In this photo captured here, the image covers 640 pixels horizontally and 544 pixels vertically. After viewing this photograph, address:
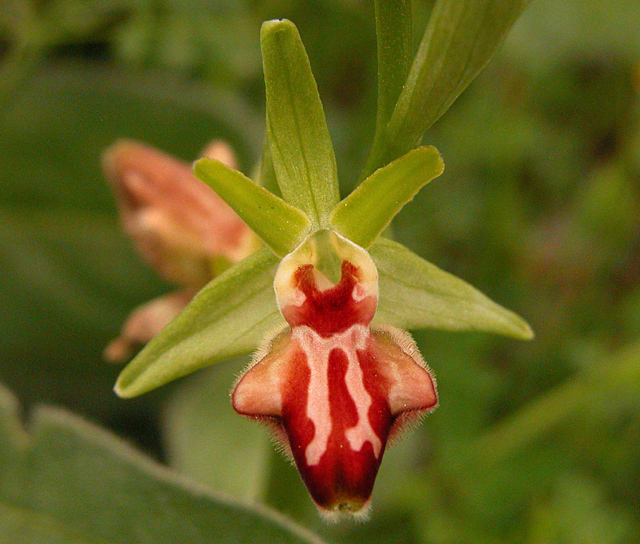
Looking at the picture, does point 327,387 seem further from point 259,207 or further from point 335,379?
point 259,207

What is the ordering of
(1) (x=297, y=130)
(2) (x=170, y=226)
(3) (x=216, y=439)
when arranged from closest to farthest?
(1) (x=297, y=130) → (2) (x=170, y=226) → (3) (x=216, y=439)

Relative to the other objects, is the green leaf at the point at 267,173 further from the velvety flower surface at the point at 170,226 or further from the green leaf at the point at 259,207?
the velvety flower surface at the point at 170,226

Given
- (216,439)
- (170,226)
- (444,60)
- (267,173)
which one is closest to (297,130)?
(267,173)

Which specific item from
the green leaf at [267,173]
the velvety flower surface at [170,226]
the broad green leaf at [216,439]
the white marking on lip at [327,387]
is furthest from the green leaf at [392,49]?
the broad green leaf at [216,439]

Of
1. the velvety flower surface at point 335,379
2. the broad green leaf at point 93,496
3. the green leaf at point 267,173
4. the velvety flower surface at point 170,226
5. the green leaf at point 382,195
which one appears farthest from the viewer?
the velvety flower surface at point 170,226

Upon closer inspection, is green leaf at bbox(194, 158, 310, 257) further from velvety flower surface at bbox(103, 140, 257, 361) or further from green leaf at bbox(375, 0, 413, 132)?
velvety flower surface at bbox(103, 140, 257, 361)

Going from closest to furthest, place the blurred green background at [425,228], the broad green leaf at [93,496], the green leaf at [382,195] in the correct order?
the green leaf at [382,195], the broad green leaf at [93,496], the blurred green background at [425,228]

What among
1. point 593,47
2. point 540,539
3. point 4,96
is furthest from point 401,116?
point 4,96

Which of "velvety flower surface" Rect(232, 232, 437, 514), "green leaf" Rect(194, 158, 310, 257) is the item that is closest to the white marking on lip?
"velvety flower surface" Rect(232, 232, 437, 514)

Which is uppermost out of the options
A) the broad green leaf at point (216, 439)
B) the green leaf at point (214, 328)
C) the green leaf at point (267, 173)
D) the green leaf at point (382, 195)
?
the green leaf at point (382, 195)
